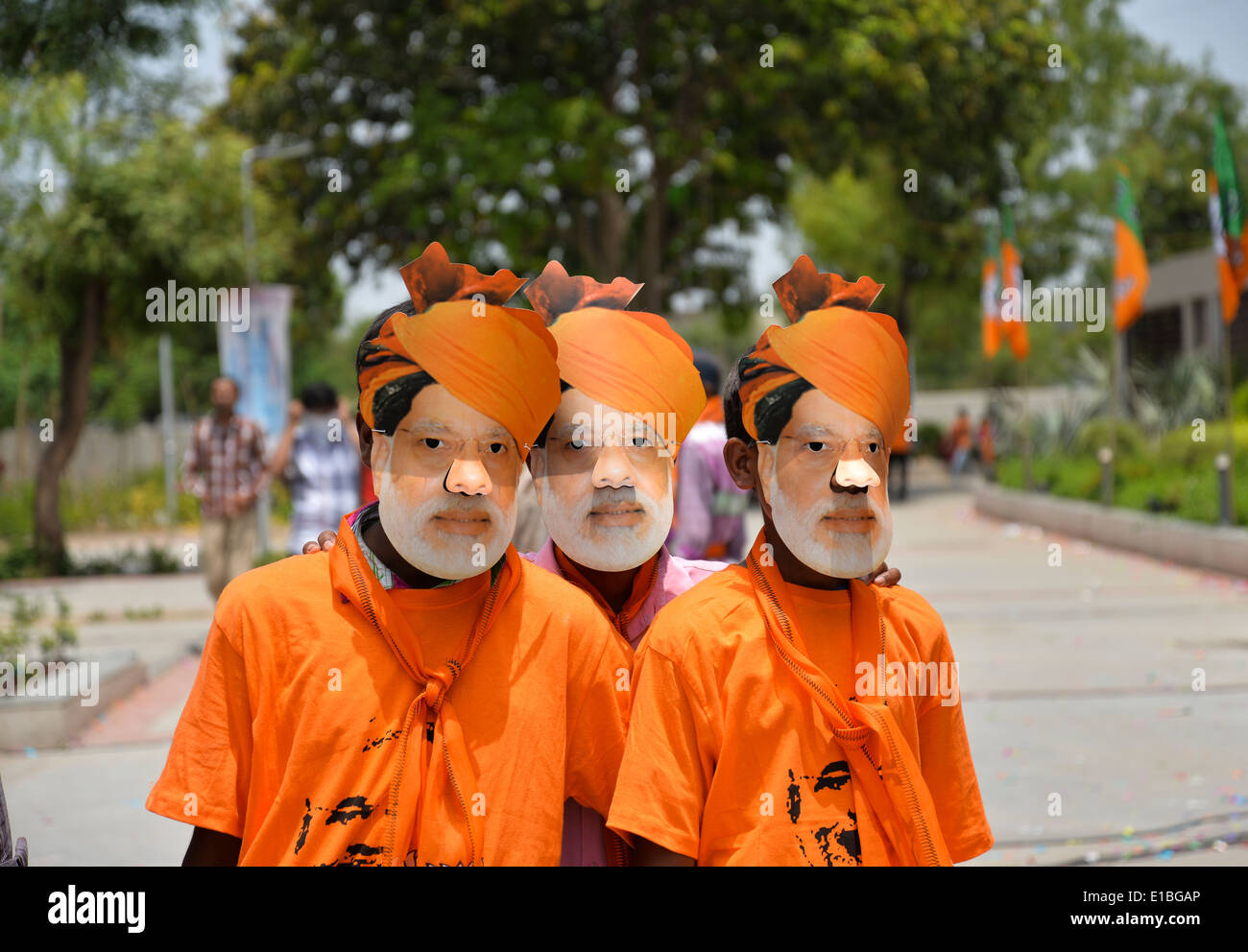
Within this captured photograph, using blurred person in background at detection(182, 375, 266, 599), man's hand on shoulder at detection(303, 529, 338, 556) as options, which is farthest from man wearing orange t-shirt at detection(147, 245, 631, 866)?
blurred person in background at detection(182, 375, 266, 599)

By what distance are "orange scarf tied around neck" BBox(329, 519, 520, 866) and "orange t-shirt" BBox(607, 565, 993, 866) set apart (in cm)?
22

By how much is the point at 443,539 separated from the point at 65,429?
16173mm

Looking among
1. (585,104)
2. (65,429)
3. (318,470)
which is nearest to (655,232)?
(585,104)

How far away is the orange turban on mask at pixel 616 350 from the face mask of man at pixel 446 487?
0.20 meters

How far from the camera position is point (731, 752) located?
200cm

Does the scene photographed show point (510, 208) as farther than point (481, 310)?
Yes

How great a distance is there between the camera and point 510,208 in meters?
19.5

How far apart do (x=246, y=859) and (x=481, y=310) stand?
0.86 metres

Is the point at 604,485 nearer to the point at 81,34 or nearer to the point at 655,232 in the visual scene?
the point at 81,34

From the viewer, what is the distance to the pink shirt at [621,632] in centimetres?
216

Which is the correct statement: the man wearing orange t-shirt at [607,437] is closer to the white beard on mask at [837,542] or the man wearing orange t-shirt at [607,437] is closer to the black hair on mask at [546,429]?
the black hair on mask at [546,429]

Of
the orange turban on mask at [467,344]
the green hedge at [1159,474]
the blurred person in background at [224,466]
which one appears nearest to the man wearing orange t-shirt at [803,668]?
the orange turban on mask at [467,344]

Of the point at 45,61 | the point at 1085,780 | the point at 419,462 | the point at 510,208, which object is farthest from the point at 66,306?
the point at 419,462
